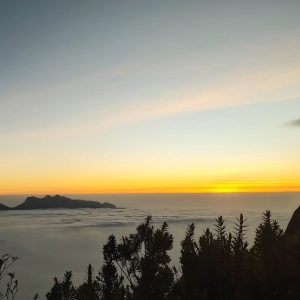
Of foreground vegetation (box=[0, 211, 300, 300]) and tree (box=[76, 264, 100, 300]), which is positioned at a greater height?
foreground vegetation (box=[0, 211, 300, 300])

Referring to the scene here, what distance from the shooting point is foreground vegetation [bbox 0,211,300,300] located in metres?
9.09

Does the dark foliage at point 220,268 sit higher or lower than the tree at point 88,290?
higher

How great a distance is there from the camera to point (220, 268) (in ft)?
37.5

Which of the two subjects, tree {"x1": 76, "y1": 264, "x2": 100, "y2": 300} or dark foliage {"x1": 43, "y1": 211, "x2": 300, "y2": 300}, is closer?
dark foliage {"x1": 43, "y1": 211, "x2": 300, "y2": 300}

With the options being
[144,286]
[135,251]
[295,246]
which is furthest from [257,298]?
[135,251]

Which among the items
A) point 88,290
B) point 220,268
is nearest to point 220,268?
point 220,268

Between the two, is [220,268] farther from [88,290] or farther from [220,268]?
[88,290]

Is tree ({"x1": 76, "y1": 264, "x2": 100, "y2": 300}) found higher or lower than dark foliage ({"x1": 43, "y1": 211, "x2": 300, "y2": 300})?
lower

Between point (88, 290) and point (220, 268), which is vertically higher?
point (220, 268)

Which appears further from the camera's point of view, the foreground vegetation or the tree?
the tree

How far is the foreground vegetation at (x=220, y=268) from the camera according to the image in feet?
29.8

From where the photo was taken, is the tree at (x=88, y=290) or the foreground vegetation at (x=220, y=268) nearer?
the foreground vegetation at (x=220, y=268)

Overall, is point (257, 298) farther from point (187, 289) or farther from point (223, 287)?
point (187, 289)

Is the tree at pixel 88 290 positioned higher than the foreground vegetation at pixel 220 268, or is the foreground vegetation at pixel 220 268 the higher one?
the foreground vegetation at pixel 220 268
